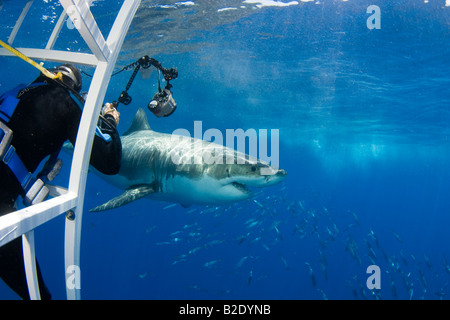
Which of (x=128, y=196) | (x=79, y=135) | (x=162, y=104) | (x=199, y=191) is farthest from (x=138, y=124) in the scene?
(x=79, y=135)

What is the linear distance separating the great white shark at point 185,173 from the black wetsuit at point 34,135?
254cm

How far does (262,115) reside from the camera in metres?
28.4

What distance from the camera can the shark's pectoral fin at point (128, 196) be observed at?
4664mm

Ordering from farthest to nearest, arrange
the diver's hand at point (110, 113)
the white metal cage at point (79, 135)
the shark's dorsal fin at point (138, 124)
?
the shark's dorsal fin at point (138, 124) → the diver's hand at point (110, 113) → the white metal cage at point (79, 135)

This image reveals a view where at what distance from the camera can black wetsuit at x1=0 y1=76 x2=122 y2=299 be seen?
1923mm

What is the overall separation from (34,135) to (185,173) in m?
3.21

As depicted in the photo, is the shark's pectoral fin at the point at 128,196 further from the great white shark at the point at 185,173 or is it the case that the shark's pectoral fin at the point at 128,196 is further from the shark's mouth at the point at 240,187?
the shark's mouth at the point at 240,187

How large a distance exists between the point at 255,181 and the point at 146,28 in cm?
1071

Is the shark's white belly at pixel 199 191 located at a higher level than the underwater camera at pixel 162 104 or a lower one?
lower

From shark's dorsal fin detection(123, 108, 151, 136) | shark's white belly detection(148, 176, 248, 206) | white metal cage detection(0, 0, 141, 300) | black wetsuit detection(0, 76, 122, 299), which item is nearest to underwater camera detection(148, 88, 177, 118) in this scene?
A: black wetsuit detection(0, 76, 122, 299)

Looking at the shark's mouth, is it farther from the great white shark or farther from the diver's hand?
the diver's hand

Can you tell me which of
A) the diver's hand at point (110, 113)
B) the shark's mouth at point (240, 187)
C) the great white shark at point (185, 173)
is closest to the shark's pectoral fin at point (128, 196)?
the great white shark at point (185, 173)

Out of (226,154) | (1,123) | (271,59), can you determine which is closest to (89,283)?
(271,59)

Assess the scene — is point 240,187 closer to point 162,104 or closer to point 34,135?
point 162,104
